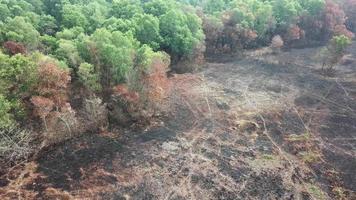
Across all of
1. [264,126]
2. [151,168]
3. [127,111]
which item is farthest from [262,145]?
[127,111]

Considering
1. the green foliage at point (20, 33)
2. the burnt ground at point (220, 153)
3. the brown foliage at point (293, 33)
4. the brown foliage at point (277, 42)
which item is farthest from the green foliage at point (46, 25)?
the brown foliage at point (293, 33)

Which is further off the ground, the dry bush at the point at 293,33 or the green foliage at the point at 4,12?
the green foliage at the point at 4,12

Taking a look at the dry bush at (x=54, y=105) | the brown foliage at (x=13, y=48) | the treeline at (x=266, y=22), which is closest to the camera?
the dry bush at (x=54, y=105)

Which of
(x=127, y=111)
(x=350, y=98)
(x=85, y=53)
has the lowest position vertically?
(x=350, y=98)

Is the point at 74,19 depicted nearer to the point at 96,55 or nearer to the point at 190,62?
the point at 96,55

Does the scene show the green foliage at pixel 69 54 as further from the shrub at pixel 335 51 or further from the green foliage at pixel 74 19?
the shrub at pixel 335 51

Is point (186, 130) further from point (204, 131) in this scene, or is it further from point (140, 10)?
point (140, 10)
